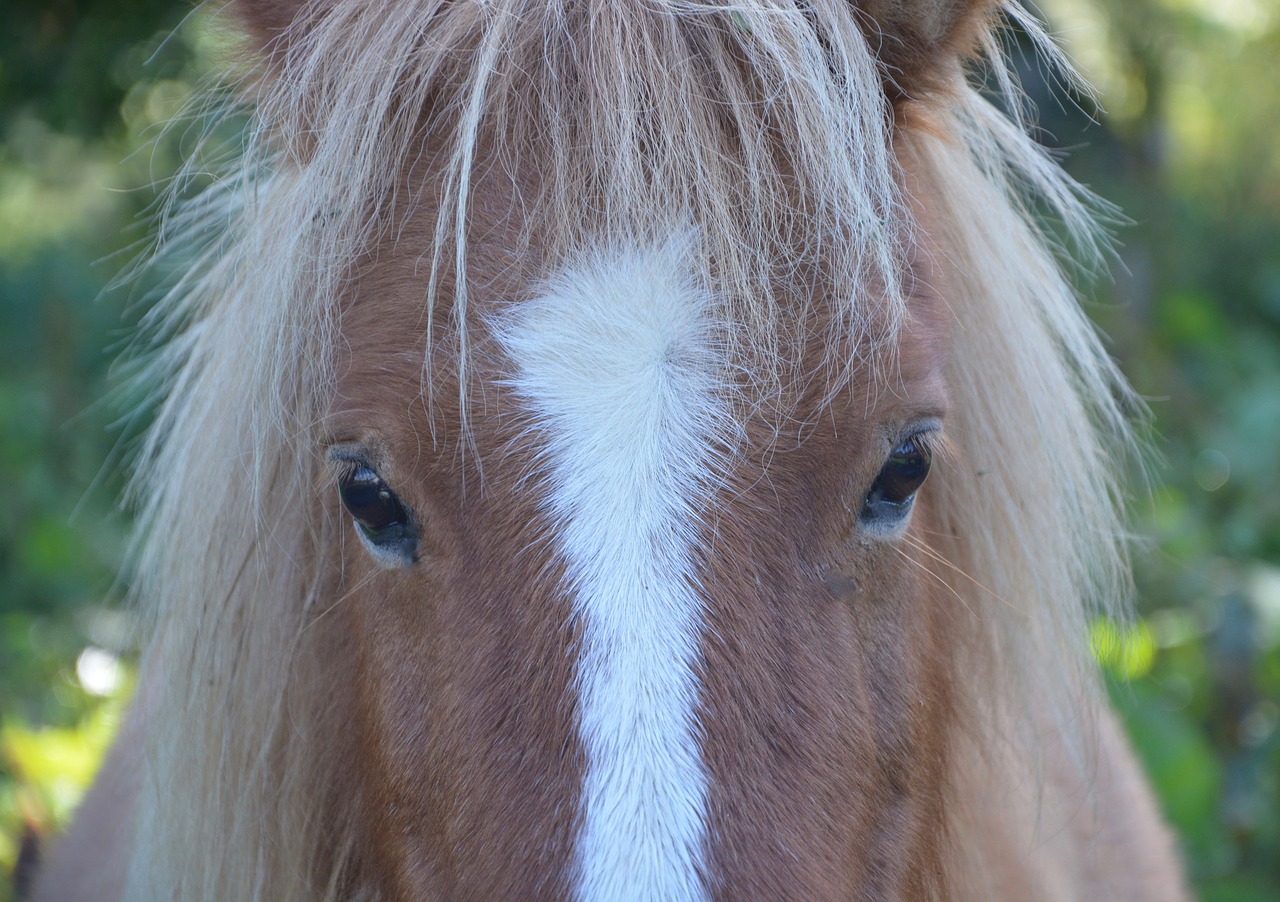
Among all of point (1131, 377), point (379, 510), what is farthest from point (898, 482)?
point (1131, 377)

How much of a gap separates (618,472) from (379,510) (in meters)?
0.36

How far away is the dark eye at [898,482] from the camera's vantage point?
137 centimetres

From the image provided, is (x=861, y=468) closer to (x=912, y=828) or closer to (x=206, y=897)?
(x=912, y=828)

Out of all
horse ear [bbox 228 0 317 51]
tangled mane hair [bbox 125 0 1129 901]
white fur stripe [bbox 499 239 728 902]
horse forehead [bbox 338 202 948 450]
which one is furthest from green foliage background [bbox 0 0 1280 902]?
white fur stripe [bbox 499 239 728 902]

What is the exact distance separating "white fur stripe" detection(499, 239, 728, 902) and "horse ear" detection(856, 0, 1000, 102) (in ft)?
1.51

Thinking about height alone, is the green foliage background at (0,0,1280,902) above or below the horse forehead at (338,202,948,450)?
below

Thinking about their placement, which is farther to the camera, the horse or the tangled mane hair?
the tangled mane hair

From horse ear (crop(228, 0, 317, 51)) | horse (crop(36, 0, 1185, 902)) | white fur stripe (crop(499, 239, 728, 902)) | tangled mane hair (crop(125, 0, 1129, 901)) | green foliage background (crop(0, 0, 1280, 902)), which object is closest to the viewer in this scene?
white fur stripe (crop(499, 239, 728, 902))

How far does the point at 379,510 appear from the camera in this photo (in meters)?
1.38

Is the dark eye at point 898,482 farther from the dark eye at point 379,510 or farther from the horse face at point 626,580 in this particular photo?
the dark eye at point 379,510

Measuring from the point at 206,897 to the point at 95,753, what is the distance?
6.39ft

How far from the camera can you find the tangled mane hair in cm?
137

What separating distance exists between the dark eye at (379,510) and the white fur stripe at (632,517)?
0.25 m

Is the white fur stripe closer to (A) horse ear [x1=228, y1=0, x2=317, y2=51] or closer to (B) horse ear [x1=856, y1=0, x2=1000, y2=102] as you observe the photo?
(B) horse ear [x1=856, y1=0, x2=1000, y2=102]
